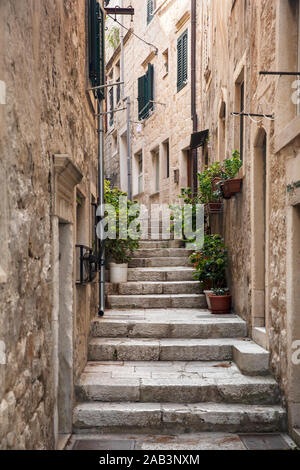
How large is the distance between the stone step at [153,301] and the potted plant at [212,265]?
0.28 meters

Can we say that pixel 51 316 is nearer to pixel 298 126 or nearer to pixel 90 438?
pixel 90 438

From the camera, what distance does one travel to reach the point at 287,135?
4270mm

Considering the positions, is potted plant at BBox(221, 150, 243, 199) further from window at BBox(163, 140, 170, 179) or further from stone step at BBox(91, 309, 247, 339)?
window at BBox(163, 140, 170, 179)

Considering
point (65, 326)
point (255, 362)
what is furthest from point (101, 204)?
point (255, 362)

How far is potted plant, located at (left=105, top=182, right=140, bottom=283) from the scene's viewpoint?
7974 mm

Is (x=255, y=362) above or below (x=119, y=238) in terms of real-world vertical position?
below

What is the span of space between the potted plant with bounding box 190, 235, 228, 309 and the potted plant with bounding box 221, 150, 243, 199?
1157mm

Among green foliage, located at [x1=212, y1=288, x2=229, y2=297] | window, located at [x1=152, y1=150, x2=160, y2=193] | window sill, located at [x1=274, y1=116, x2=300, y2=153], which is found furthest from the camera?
window, located at [x1=152, y1=150, x2=160, y2=193]

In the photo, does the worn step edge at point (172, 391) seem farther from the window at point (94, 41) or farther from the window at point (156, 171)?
the window at point (156, 171)

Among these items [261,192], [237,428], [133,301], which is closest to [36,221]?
[237,428]

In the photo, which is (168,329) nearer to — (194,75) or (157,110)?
(194,75)

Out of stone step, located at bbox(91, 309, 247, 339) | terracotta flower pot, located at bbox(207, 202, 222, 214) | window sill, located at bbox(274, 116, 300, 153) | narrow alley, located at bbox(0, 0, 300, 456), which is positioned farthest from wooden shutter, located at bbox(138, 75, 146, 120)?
window sill, located at bbox(274, 116, 300, 153)

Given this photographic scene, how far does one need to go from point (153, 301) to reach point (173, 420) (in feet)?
9.17
